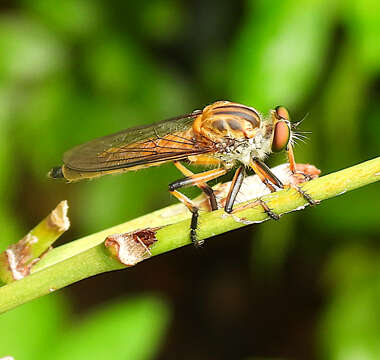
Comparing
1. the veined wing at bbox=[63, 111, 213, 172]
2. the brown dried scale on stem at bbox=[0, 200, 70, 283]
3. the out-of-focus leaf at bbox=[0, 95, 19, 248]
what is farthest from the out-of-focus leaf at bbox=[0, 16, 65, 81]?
the brown dried scale on stem at bbox=[0, 200, 70, 283]

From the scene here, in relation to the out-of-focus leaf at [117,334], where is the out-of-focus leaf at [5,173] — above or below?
above

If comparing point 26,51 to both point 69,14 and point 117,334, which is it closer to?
point 69,14

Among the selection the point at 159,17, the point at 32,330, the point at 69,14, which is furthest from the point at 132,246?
the point at 159,17

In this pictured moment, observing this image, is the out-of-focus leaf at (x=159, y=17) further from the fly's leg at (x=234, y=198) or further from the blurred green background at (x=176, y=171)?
the fly's leg at (x=234, y=198)

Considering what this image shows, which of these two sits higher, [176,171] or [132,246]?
[132,246]

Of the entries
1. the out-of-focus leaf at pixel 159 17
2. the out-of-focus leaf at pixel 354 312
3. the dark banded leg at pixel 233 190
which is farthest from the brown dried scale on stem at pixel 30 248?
the out-of-focus leaf at pixel 159 17

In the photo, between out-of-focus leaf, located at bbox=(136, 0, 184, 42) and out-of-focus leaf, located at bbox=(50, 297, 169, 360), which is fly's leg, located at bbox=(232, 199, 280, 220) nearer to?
out-of-focus leaf, located at bbox=(50, 297, 169, 360)

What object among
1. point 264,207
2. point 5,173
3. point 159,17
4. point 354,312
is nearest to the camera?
point 264,207
